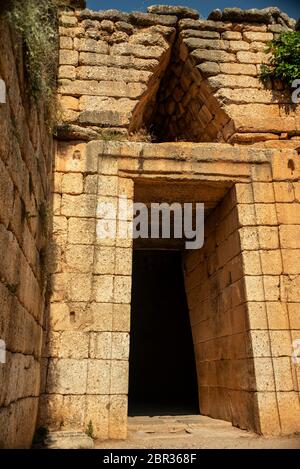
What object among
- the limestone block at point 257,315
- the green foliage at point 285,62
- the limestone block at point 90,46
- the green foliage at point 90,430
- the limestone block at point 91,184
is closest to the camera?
the green foliage at point 90,430

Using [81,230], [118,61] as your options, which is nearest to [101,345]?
[81,230]

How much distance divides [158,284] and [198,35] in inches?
247

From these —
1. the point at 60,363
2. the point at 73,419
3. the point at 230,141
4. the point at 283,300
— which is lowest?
the point at 73,419

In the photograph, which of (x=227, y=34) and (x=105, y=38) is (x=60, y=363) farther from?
(x=227, y=34)

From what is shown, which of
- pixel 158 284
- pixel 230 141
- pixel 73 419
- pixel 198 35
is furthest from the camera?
pixel 158 284

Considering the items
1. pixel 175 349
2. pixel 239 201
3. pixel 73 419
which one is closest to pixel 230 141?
pixel 239 201

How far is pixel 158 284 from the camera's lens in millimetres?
10961

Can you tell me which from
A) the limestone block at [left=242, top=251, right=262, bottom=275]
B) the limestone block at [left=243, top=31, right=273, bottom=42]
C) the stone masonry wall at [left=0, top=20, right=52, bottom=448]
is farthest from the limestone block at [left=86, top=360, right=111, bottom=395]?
the limestone block at [left=243, top=31, right=273, bottom=42]

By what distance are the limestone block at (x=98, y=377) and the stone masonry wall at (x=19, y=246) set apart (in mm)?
591

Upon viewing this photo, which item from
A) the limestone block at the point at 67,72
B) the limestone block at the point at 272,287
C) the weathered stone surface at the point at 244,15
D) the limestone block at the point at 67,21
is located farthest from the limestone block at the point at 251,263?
the limestone block at the point at 67,21

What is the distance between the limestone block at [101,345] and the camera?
4.79 m

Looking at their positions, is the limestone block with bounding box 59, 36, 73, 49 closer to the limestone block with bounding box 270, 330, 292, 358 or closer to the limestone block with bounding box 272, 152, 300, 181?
the limestone block with bounding box 272, 152, 300, 181

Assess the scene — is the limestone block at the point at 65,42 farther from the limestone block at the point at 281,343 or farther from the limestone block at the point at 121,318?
the limestone block at the point at 281,343

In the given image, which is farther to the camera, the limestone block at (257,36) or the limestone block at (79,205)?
the limestone block at (257,36)
